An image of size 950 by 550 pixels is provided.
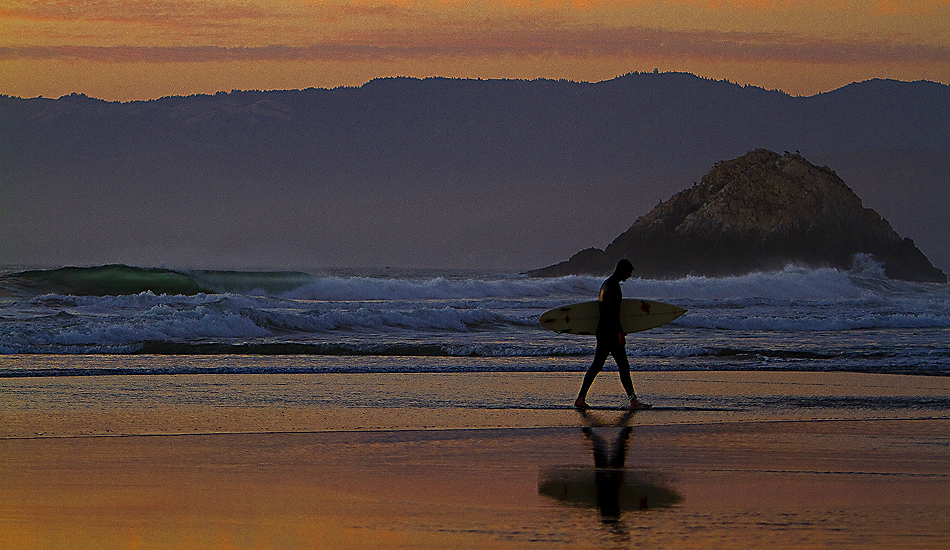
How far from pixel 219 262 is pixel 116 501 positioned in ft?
334

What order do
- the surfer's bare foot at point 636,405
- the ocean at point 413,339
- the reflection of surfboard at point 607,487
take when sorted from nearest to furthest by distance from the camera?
the reflection of surfboard at point 607,487
the surfer's bare foot at point 636,405
the ocean at point 413,339

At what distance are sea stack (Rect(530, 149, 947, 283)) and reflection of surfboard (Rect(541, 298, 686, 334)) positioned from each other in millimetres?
58529

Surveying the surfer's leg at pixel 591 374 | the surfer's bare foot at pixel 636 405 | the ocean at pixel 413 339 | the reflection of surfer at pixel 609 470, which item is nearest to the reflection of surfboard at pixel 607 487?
the reflection of surfer at pixel 609 470

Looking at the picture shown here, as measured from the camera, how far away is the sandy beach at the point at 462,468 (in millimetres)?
5113

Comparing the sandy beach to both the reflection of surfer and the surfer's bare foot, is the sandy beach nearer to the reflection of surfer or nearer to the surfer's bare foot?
the reflection of surfer

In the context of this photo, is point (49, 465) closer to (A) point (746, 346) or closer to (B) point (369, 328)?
(A) point (746, 346)

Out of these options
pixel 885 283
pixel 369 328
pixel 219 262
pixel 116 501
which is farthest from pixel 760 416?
pixel 219 262

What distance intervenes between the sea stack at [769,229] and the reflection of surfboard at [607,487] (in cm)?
6471

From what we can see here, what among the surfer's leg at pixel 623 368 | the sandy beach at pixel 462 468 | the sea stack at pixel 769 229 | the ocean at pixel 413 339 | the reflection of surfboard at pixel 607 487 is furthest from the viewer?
the sea stack at pixel 769 229

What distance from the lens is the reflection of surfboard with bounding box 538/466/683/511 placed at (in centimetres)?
581

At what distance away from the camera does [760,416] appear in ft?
31.9

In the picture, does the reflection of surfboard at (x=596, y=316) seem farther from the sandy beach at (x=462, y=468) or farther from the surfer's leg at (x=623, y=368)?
the surfer's leg at (x=623, y=368)

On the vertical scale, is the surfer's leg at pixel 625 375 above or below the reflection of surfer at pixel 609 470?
above

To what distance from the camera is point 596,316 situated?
12445 mm
